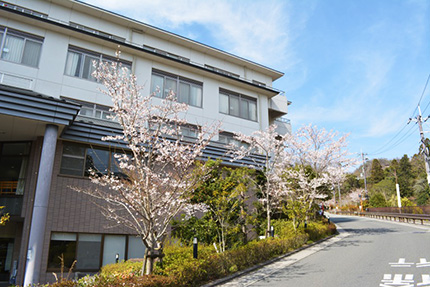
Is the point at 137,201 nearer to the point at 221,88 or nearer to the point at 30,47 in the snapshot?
the point at 30,47

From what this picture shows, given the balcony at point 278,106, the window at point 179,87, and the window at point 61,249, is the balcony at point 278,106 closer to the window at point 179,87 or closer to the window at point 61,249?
the window at point 179,87

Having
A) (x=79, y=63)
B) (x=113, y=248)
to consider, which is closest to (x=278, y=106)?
(x=79, y=63)

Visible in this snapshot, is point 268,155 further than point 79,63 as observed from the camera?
Yes

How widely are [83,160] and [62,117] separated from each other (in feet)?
9.17

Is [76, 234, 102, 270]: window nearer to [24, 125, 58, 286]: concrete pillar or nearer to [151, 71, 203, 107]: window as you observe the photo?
[24, 125, 58, 286]: concrete pillar

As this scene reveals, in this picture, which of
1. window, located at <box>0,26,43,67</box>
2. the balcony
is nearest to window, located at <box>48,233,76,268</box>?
window, located at <box>0,26,43,67</box>

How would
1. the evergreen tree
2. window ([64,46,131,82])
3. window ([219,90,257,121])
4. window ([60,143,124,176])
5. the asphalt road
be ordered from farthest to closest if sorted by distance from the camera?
the evergreen tree → window ([219,90,257,121]) → window ([64,46,131,82]) → window ([60,143,124,176]) → the asphalt road

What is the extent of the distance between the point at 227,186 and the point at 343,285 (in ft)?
17.6

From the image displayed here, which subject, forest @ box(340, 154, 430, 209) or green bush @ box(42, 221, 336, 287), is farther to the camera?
forest @ box(340, 154, 430, 209)

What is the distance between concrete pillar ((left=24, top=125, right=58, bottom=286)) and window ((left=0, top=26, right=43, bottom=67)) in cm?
546

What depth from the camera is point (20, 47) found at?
1489 cm

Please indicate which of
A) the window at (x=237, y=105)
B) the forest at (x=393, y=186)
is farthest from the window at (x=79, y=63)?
the forest at (x=393, y=186)

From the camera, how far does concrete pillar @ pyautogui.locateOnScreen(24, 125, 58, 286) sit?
403 inches

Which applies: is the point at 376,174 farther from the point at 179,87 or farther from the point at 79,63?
the point at 79,63
